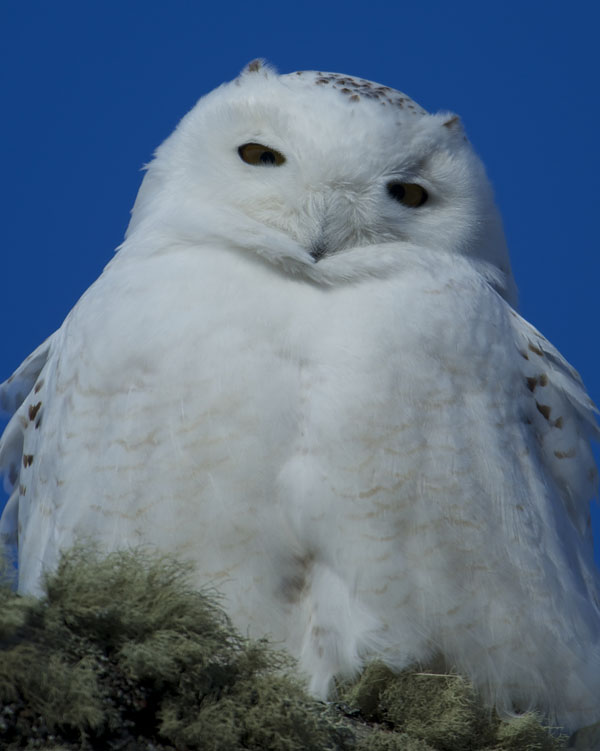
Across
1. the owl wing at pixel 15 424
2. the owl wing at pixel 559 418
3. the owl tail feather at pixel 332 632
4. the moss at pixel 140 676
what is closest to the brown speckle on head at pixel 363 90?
the owl wing at pixel 559 418

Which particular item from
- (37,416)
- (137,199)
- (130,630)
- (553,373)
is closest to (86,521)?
(37,416)

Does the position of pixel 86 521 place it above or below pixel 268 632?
above

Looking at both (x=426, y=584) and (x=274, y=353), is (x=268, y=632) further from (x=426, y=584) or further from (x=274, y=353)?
(x=274, y=353)

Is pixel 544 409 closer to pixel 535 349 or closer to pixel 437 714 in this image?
pixel 535 349

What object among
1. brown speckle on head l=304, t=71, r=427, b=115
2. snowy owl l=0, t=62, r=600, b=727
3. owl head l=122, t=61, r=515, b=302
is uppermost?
brown speckle on head l=304, t=71, r=427, b=115

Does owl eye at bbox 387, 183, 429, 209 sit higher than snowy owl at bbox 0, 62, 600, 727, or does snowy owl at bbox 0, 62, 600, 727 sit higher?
owl eye at bbox 387, 183, 429, 209

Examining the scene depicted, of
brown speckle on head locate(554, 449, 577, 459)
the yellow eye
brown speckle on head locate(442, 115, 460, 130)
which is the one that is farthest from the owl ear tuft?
brown speckle on head locate(554, 449, 577, 459)

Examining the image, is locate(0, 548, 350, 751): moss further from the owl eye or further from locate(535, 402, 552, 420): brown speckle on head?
the owl eye

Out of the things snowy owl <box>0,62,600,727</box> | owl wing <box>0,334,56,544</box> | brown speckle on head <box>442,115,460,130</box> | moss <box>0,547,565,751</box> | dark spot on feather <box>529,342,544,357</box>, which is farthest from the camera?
owl wing <box>0,334,56,544</box>
